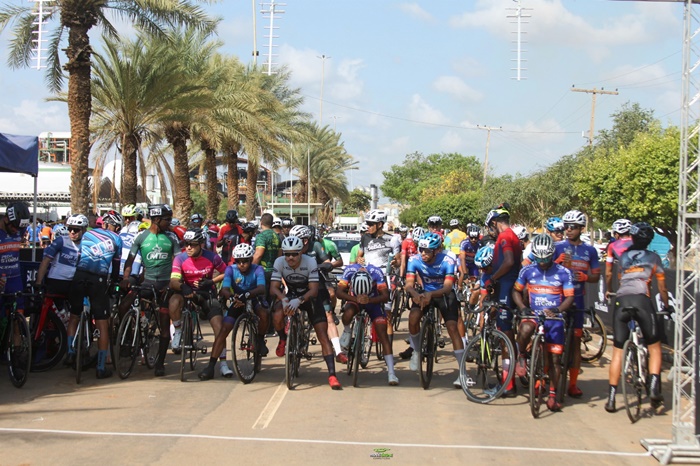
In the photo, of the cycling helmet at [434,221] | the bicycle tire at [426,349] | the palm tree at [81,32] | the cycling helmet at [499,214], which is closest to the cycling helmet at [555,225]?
the cycling helmet at [499,214]

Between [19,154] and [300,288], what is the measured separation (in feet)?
17.0

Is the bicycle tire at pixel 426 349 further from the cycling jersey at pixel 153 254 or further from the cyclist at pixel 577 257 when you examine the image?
the cycling jersey at pixel 153 254

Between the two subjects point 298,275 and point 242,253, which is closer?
point 298,275

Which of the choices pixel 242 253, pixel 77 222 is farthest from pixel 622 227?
pixel 77 222

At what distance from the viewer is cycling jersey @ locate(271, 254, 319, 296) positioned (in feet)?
31.2

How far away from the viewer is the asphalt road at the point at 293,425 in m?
6.59

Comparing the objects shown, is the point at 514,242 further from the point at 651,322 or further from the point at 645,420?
the point at 645,420

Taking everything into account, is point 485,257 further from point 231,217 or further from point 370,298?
point 231,217

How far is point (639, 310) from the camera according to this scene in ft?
28.0

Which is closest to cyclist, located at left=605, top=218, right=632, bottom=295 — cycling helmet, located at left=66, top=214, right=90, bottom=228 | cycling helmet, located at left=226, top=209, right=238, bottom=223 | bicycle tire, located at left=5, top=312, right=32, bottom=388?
cycling helmet, located at left=66, top=214, right=90, bottom=228

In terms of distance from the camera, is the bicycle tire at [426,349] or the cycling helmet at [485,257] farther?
the cycling helmet at [485,257]

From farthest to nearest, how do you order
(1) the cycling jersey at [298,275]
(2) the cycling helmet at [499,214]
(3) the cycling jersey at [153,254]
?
(3) the cycling jersey at [153,254] < (2) the cycling helmet at [499,214] < (1) the cycling jersey at [298,275]

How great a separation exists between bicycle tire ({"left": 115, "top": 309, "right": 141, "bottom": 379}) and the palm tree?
34.3ft

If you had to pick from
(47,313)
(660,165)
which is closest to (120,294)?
(47,313)
